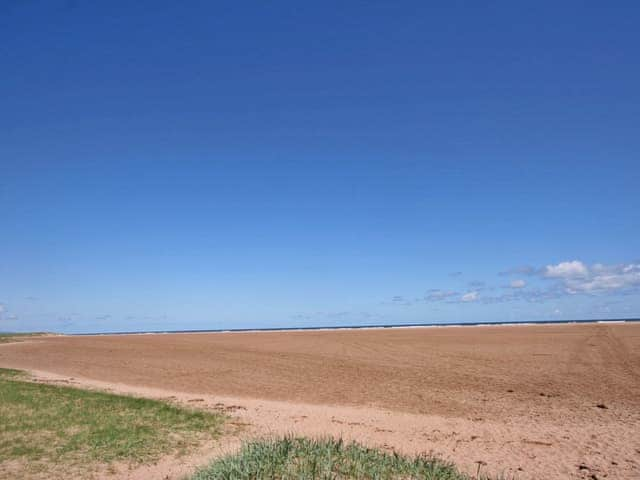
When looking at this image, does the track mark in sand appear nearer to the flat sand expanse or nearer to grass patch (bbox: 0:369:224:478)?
the flat sand expanse

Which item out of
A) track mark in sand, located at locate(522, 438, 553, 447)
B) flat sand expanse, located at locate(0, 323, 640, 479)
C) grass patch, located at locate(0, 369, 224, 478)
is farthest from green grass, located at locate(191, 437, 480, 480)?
track mark in sand, located at locate(522, 438, 553, 447)

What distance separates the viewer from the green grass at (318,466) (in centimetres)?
589

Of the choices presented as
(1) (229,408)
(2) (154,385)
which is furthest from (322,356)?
(1) (229,408)

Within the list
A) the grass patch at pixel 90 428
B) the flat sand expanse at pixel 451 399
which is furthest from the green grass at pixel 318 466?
the grass patch at pixel 90 428

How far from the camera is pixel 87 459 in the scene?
9.20 metres

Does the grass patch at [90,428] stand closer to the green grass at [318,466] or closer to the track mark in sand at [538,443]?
the green grass at [318,466]

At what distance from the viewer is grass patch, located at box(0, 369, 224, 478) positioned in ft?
30.7

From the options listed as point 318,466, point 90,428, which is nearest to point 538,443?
point 318,466

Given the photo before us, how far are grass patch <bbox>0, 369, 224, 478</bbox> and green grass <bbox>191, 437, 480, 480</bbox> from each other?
412 centimetres

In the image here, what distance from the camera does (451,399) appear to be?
16.0 meters

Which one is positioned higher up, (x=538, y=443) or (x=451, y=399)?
(x=451, y=399)

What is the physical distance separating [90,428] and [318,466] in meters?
8.23

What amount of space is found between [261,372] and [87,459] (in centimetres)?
1586

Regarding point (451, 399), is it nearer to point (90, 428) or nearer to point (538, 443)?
point (538, 443)
